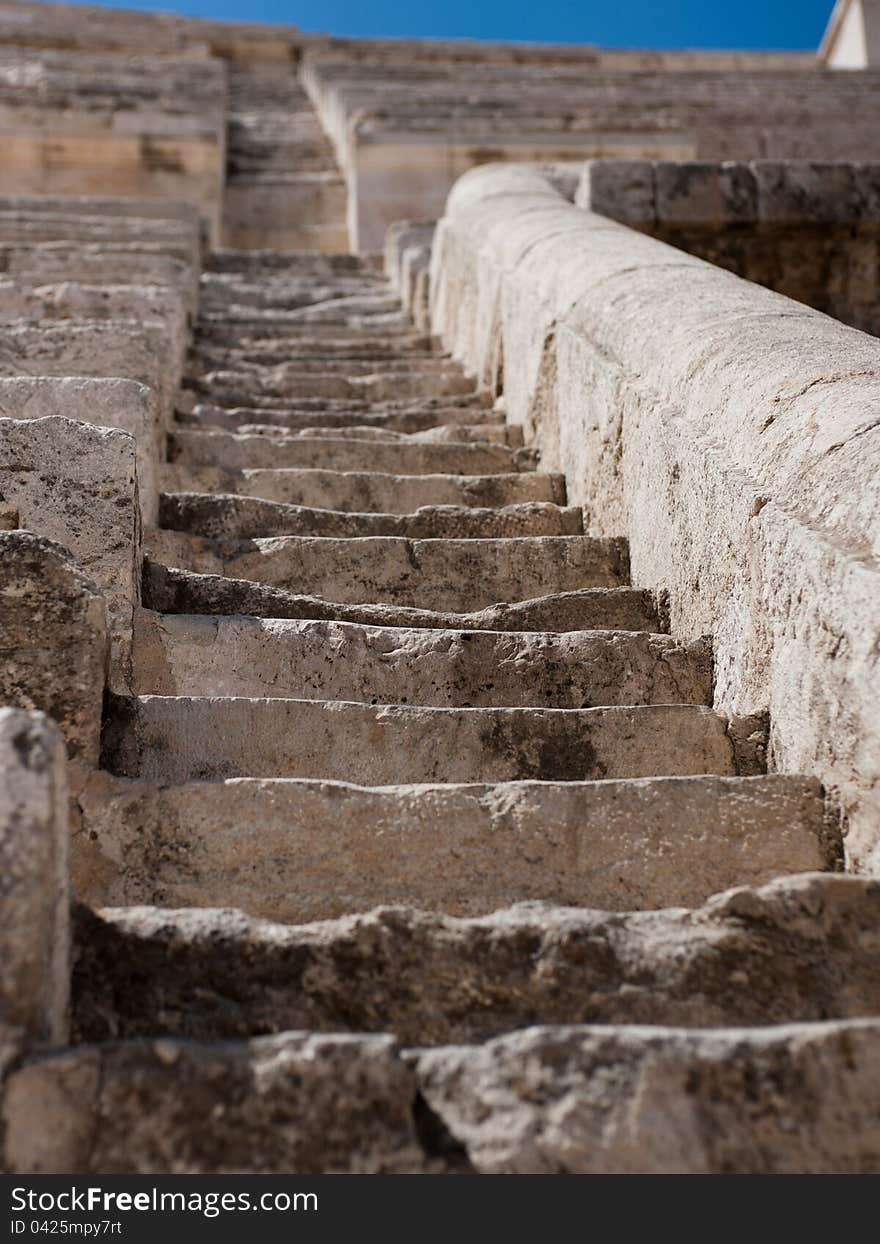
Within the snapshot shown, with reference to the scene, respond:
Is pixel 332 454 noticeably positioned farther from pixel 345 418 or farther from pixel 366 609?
pixel 366 609

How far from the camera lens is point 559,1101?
142cm

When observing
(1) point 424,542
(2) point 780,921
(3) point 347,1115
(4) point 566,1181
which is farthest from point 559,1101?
(1) point 424,542

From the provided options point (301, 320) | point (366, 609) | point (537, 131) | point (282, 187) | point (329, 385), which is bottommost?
point (366, 609)

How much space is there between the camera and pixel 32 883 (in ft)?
4.80

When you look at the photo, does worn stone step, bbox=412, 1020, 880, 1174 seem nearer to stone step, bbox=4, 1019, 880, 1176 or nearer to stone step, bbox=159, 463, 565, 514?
stone step, bbox=4, 1019, 880, 1176

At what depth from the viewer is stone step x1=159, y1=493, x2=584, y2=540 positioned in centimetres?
340

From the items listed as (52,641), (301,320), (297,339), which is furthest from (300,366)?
(52,641)

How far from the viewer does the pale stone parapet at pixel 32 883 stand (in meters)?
1.41

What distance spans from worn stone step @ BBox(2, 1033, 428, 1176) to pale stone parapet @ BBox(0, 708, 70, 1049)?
0.07 meters

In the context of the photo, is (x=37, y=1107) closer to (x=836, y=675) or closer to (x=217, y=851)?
(x=217, y=851)

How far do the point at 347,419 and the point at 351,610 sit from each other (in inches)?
74.8

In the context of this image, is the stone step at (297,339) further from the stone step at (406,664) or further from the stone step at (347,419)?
the stone step at (406,664)

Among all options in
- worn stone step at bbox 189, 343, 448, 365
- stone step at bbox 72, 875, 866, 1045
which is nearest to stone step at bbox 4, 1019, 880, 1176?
stone step at bbox 72, 875, 866, 1045

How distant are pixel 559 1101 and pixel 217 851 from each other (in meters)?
0.78
